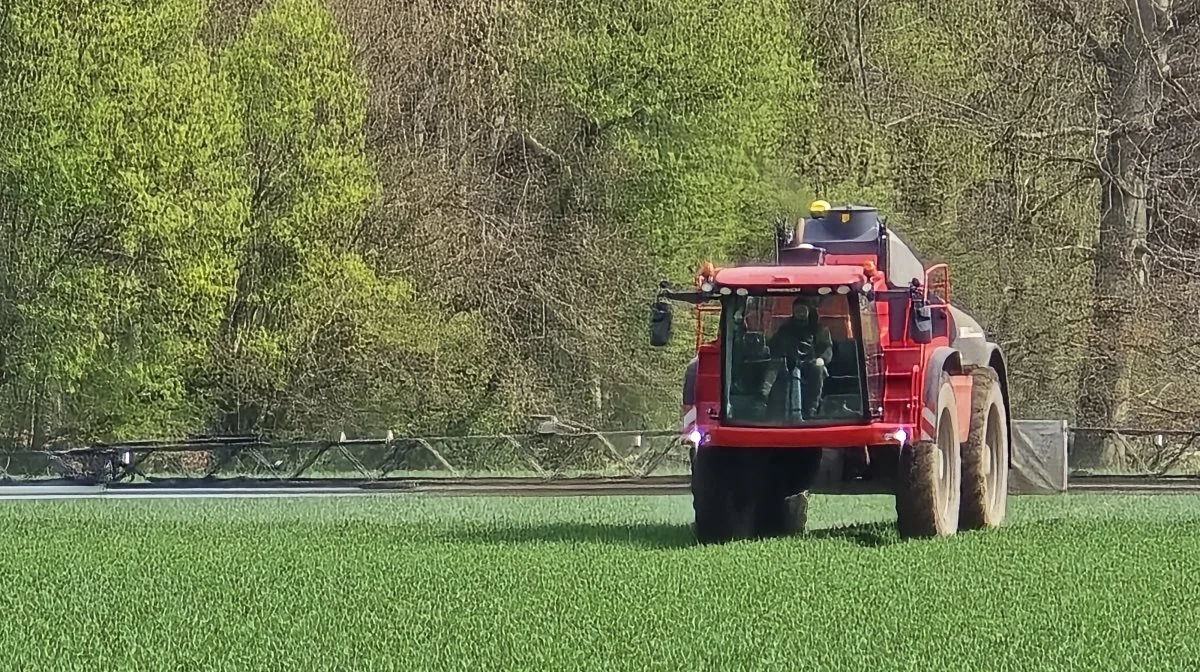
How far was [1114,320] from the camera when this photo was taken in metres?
37.7

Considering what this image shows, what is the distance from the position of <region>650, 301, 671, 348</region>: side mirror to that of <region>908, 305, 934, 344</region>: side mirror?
7.50 ft

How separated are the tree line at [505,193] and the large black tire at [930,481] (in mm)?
18897

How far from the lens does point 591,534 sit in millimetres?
20250

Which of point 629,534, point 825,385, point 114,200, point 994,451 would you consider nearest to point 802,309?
point 825,385

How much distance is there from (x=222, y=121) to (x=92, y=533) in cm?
2128

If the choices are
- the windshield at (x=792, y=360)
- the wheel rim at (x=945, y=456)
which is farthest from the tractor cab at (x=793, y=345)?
Answer: the wheel rim at (x=945, y=456)

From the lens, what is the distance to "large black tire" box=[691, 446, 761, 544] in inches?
749

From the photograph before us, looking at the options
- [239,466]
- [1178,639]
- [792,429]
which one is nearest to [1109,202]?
[239,466]

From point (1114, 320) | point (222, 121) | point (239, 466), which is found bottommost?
point (239, 466)

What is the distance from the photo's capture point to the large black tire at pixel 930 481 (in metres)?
18.4

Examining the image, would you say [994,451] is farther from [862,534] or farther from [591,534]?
[591,534]

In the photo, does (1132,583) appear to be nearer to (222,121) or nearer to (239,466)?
(239,466)

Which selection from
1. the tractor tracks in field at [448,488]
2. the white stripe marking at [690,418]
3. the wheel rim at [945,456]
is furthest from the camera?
the tractor tracks in field at [448,488]

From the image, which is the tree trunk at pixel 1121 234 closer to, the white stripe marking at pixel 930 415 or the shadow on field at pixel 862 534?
the shadow on field at pixel 862 534
